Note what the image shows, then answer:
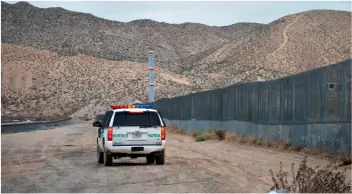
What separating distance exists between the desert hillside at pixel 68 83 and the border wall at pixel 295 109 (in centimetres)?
8456

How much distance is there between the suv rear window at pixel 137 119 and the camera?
20.9 metres

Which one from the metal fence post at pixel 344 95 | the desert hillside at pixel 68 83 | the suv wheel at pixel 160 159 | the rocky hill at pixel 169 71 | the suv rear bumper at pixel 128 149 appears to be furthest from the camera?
the desert hillside at pixel 68 83

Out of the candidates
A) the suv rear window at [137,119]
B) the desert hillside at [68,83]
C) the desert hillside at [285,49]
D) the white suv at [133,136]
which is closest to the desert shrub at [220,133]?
the suv rear window at [137,119]

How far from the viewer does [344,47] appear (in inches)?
5113

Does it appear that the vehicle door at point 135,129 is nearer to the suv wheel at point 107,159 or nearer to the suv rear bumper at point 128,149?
the suv rear bumper at point 128,149

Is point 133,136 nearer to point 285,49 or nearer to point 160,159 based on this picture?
point 160,159

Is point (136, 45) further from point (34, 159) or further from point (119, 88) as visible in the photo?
point (34, 159)

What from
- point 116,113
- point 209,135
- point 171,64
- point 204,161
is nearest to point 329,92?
→ point 204,161

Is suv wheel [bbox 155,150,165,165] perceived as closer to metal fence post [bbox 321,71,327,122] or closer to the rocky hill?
metal fence post [bbox 321,71,327,122]

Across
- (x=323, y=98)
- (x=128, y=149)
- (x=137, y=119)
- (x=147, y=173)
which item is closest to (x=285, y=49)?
(x=323, y=98)

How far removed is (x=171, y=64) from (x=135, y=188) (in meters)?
158

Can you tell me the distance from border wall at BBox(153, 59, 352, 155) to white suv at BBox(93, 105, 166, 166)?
16.2 feet

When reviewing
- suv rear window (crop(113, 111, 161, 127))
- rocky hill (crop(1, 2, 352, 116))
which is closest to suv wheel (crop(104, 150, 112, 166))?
suv rear window (crop(113, 111, 161, 127))

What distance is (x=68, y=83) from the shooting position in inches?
5384
